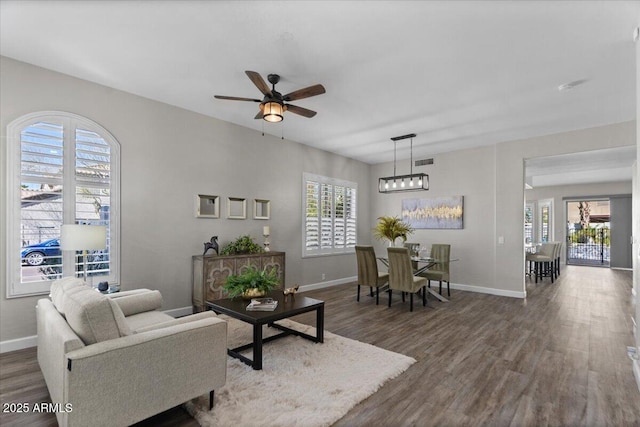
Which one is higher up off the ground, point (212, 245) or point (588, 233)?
point (212, 245)

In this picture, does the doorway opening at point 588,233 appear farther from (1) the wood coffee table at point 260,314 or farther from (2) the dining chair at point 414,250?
(1) the wood coffee table at point 260,314

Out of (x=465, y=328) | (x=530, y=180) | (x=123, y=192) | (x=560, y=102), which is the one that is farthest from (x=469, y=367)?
(x=530, y=180)

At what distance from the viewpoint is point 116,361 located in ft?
6.11

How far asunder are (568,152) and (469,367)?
15.4 feet

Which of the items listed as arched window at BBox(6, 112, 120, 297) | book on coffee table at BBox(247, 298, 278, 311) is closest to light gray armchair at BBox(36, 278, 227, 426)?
book on coffee table at BBox(247, 298, 278, 311)

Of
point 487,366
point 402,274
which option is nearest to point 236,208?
point 402,274

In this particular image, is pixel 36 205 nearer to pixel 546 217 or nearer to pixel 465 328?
pixel 465 328

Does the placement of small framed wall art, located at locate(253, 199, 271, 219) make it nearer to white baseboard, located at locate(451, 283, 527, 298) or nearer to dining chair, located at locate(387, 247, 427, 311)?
dining chair, located at locate(387, 247, 427, 311)

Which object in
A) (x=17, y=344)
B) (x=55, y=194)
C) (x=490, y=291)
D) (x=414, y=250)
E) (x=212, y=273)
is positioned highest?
(x=55, y=194)

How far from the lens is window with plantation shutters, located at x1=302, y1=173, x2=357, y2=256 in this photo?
669 centimetres

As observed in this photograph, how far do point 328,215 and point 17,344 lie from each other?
5284 millimetres

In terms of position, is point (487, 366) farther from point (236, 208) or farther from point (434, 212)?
point (434, 212)

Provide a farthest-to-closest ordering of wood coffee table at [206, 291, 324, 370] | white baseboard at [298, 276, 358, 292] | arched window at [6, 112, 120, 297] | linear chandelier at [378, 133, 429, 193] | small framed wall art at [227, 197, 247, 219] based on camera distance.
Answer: white baseboard at [298, 276, 358, 292] → linear chandelier at [378, 133, 429, 193] → small framed wall art at [227, 197, 247, 219] → arched window at [6, 112, 120, 297] → wood coffee table at [206, 291, 324, 370]

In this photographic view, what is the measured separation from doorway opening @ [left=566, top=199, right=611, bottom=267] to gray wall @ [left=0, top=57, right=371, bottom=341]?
38.2ft
